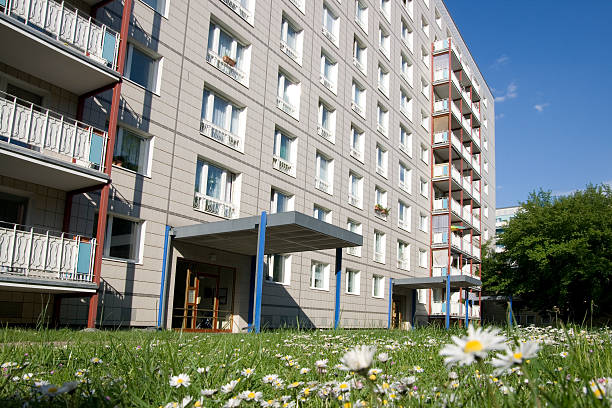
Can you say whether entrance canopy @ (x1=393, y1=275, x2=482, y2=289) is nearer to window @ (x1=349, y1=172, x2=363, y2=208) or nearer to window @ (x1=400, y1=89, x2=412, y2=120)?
window @ (x1=349, y1=172, x2=363, y2=208)

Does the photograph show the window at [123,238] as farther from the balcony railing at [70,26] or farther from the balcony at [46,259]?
the balcony railing at [70,26]

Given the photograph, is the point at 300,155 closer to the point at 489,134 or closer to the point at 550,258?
the point at 550,258

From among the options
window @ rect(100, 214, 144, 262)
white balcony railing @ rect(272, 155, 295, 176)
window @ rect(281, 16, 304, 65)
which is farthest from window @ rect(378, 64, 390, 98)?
window @ rect(100, 214, 144, 262)

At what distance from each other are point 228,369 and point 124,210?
13.1 metres

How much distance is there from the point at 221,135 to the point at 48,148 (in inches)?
313

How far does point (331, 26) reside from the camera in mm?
28156

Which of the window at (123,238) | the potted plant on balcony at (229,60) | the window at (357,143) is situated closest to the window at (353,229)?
the window at (357,143)

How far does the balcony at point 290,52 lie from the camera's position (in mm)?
23667

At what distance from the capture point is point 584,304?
117 feet

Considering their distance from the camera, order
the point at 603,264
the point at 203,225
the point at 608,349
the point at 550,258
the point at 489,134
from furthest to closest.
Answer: the point at 489,134, the point at 550,258, the point at 603,264, the point at 203,225, the point at 608,349

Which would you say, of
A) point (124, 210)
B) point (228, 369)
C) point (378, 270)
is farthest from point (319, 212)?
point (228, 369)

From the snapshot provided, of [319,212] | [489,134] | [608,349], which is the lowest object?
[608,349]

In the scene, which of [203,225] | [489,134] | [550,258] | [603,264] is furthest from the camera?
[489,134]

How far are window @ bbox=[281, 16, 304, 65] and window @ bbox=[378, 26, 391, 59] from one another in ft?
32.9
